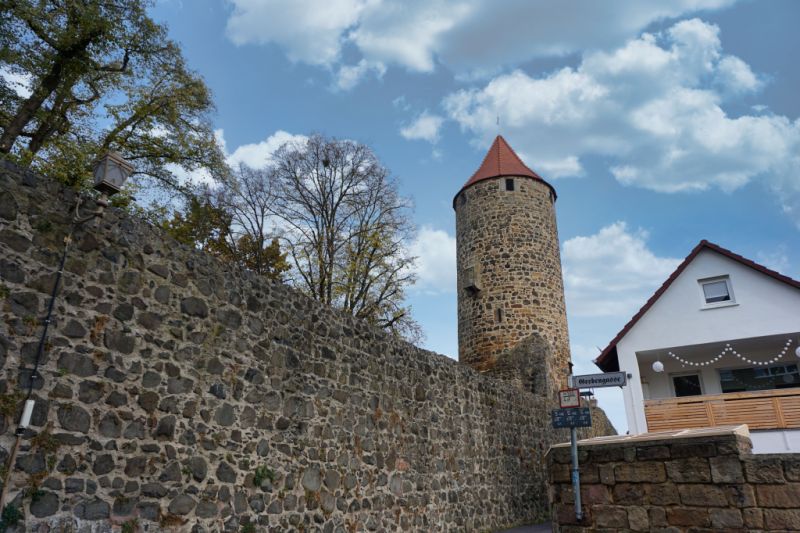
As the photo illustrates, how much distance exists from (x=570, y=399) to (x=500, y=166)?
50.2 ft

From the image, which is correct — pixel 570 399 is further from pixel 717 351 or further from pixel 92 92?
pixel 92 92

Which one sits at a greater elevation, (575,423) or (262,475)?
(575,423)

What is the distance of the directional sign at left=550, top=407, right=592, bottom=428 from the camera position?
296 inches

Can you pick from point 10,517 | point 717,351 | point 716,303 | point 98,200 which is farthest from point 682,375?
point 10,517

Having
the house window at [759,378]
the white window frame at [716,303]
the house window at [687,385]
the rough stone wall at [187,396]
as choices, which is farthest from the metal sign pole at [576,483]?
the house window at [759,378]

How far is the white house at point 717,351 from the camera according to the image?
42.1 ft

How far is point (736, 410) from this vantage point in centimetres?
1293

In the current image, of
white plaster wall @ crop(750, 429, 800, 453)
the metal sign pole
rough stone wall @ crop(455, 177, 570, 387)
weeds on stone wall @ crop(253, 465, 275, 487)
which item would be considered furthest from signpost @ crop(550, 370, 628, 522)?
rough stone wall @ crop(455, 177, 570, 387)

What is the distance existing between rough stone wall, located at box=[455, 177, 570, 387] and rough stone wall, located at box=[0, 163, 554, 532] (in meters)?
9.83

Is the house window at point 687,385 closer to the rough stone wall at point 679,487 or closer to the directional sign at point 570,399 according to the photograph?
the directional sign at point 570,399

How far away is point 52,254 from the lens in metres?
5.17

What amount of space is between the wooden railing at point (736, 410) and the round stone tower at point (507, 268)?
5402 mm

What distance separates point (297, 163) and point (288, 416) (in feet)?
51.6

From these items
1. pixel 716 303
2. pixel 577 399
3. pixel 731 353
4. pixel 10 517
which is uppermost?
pixel 716 303
